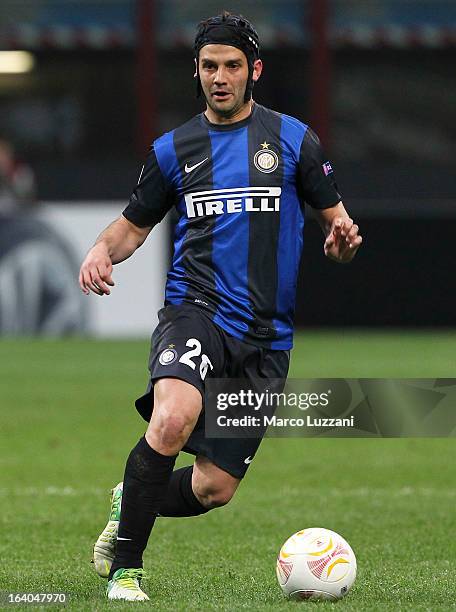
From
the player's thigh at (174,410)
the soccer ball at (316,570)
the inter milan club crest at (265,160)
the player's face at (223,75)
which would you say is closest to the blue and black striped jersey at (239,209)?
the inter milan club crest at (265,160)

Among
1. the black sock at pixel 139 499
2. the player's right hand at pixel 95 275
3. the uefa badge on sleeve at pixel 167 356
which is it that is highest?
the player's right hand at pixel 95 275

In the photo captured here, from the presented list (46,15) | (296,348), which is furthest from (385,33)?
(296,348)

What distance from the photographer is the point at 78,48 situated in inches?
964

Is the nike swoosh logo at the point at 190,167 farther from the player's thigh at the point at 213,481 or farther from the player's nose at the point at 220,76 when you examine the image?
the player's thigh at the point at 213,481

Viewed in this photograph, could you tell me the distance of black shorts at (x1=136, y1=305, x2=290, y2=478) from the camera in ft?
17.1

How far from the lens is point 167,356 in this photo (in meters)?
5.23

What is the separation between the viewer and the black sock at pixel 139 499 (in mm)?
5180

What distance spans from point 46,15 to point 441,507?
58.3ft

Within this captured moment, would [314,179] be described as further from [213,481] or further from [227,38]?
[213,481]

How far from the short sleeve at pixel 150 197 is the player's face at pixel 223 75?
12.8 inches

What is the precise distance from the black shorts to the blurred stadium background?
20.6 inches

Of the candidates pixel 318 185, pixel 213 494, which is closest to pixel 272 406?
pixel 213 494

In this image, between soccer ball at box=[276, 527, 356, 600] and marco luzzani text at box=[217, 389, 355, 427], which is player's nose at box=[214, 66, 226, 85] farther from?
soccer ball at box=[276, 527, 356, 600]

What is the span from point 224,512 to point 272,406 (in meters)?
2.46
